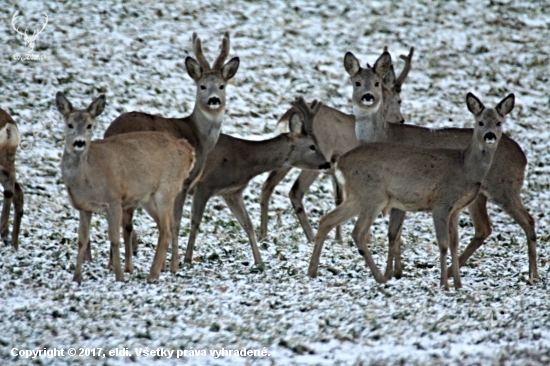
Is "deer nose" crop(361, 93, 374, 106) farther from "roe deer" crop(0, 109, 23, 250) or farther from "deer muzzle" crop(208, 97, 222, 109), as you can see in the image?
"roe deer" crop(0, 109, 23, 250)

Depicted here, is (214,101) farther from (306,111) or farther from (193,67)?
(306,111)

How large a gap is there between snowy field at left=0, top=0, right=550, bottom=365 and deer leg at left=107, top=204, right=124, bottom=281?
20 cm

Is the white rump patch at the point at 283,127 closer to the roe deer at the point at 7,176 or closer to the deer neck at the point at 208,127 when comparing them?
the deer neck at the point at 208,127

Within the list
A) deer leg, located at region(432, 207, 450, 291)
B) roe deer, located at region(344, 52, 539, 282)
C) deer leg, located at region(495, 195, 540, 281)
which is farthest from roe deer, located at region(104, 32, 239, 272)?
deer leg, located at region(495, 195, 540, 281)

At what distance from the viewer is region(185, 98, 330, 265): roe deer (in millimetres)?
10469

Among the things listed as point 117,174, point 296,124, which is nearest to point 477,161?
point 296,124

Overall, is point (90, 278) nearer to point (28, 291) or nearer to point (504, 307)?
point (28, 291)

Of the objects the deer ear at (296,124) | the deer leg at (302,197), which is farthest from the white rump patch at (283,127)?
the deer ear at (296,124)

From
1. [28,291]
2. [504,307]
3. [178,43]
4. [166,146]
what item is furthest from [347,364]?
[178,43]

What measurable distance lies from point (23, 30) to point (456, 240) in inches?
481

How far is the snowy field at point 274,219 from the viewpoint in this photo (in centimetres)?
637

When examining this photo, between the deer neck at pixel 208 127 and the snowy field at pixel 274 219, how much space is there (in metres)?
1.35

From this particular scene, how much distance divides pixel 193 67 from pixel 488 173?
4022mm

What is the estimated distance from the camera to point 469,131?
35.5 feet
